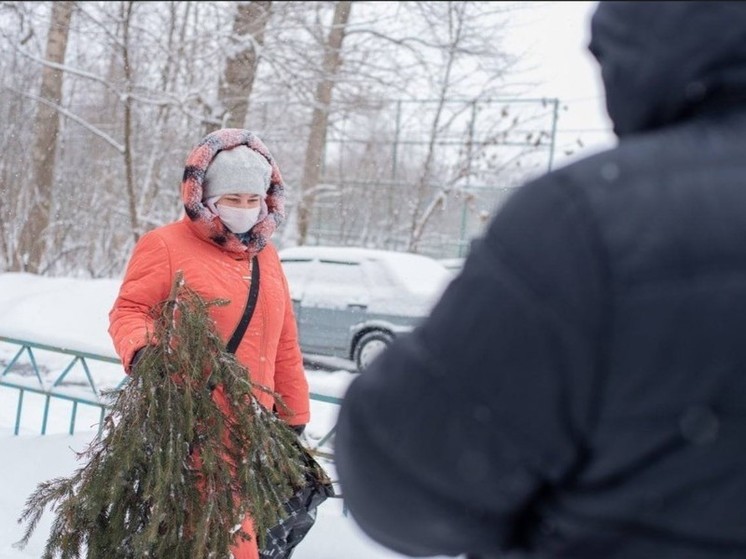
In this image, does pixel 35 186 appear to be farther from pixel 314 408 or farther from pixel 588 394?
pixel 588 394

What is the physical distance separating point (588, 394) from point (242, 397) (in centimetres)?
179

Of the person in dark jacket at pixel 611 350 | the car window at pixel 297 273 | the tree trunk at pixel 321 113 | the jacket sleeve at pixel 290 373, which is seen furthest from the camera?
the tree trunk at pixel 321 113

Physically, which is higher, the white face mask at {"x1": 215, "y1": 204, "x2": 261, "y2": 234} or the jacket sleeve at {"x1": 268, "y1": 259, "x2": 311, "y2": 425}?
the white face mask at {"x1": 215, "y1": 204, "x2": 261, "y2": 234}

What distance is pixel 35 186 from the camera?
43.0 ft

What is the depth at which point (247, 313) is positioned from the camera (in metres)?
2.68

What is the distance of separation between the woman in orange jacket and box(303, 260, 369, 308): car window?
7.90 m

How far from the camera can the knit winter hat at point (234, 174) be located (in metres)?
2.81

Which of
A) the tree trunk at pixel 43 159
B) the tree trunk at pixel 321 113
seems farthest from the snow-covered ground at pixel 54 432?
the tree trunk at pixel 321 113

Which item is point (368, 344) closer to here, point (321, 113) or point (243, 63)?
point (243, 63)

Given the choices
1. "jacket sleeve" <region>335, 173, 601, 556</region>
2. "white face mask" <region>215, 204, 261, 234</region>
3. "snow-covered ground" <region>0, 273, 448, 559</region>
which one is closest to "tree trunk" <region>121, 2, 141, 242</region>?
"snow-covered ground" <region>0, 273, 448, 559</region>

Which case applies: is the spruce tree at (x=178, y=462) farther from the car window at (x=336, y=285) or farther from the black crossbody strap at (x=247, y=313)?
the car window at (x=336, y=285)

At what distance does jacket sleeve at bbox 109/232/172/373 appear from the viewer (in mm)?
2576

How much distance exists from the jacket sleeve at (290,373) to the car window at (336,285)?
7878 mm

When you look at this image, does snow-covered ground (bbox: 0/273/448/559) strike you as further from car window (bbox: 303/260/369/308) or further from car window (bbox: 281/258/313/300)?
car window (bbox: 281/258/313/300)
